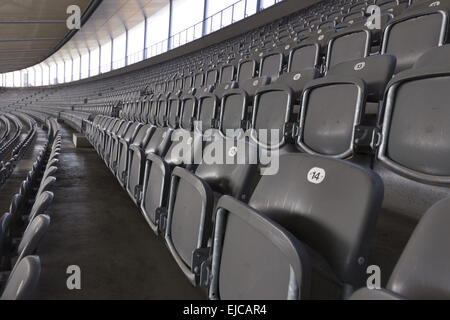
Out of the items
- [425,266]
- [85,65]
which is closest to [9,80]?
[85,65]

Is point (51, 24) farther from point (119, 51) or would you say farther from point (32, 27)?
point (119, 51)

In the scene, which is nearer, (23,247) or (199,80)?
(23,247)

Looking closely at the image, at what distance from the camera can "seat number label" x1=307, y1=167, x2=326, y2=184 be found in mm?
374

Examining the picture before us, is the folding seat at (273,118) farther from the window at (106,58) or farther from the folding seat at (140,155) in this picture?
the window at (106,58)

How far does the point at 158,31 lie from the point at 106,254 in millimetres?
7941

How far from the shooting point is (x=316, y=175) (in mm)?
384

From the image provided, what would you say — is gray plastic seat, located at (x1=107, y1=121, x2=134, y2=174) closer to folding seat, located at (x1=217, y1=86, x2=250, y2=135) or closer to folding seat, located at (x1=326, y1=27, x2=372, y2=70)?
folding seat, located at (x1=217, y1=86, x2=250, y2=135)

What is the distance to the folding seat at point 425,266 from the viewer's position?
220 mm

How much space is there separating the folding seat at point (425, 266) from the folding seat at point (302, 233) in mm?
54

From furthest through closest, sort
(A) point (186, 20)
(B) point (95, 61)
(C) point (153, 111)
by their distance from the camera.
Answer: (B) point (95, 61) → (A) point (186, 20) → (C) point (153, 111)

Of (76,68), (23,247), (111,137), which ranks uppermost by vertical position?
(76,68)

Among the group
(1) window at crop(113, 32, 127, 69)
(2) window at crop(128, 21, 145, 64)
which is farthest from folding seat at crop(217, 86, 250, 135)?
(1) window at crop(113, 32, 127, 69)

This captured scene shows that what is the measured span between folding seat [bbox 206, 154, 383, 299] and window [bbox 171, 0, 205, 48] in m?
5.73
